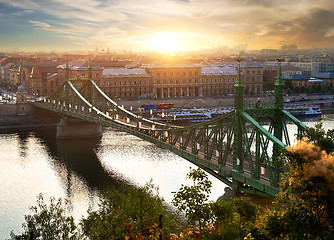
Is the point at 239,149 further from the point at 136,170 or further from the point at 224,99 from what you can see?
the point at 224,99

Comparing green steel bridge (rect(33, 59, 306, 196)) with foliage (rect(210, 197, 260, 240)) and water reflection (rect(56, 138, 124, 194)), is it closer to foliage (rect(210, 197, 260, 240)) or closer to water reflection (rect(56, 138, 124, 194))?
foliage (rect(210, 197, 260, 240))

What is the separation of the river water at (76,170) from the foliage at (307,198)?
2296 centimetres

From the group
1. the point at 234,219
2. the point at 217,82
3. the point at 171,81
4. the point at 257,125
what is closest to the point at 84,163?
the point at 257,125

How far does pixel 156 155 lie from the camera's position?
186 ft

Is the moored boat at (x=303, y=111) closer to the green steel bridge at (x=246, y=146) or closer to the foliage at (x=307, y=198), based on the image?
the green steel bridge at (x=246, y=146)

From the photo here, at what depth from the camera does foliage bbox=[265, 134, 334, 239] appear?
1405cm

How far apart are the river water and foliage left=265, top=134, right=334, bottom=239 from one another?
2296 cm

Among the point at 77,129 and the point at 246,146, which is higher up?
the point at 246,146

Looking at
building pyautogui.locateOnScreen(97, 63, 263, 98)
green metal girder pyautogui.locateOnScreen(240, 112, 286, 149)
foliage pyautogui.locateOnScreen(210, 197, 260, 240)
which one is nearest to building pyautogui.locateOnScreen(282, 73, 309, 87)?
building pyautogui.locateOnScreen(97, 63, 263, 98)

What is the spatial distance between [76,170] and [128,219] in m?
29.7

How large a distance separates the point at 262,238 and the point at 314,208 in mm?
2059

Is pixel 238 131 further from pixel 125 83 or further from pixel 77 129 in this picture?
pixel 125 83

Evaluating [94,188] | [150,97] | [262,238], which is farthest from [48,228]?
[150,97]

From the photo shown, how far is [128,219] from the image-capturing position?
2345 centimetres
